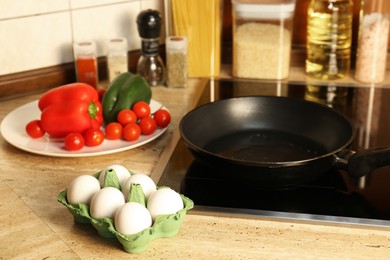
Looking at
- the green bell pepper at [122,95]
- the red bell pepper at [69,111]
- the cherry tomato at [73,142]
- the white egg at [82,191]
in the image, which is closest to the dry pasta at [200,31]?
the green bell pepper at [122,95]

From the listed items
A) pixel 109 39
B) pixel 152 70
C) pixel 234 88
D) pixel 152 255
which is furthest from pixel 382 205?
pixel 109 39

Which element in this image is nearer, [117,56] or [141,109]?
[141,109]

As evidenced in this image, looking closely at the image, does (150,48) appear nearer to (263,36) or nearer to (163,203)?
(263,36)

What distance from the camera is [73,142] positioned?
1088 millimetres

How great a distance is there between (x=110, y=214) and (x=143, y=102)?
44cm

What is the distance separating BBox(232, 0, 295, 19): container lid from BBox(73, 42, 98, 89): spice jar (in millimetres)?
352

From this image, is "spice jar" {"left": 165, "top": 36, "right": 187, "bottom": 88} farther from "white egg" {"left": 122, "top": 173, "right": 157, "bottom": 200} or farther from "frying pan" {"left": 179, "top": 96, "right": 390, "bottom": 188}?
"white egg" {"left": 122, "top": 173, "right": 157, "bottom": 200}

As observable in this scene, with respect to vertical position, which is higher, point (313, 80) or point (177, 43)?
point (177, 43)

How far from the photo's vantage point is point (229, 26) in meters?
1.64

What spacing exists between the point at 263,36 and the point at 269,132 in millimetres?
368

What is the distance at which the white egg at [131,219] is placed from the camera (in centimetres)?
77

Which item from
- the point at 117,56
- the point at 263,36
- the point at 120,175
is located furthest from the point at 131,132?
the point at 263,36

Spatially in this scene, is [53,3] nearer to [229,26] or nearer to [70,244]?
[229,26]

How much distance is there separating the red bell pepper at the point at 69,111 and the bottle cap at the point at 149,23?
0.29 m
